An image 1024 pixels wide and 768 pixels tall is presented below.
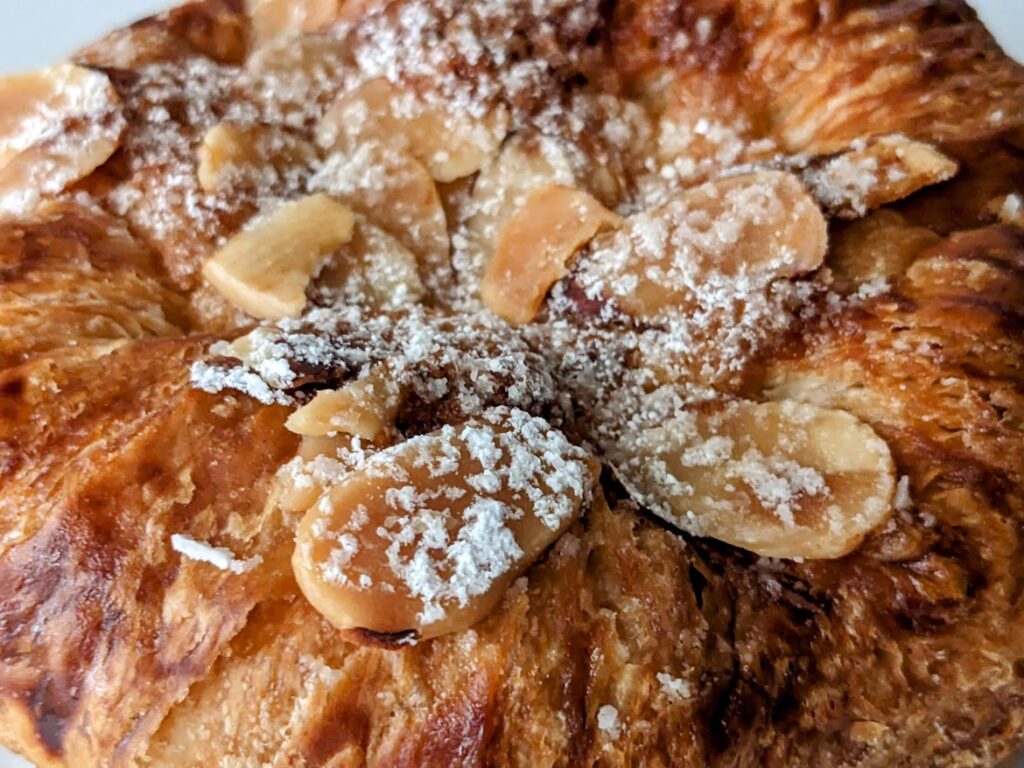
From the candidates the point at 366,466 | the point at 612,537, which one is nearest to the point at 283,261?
the point at 366,466

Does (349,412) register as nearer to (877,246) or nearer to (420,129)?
(420,129)

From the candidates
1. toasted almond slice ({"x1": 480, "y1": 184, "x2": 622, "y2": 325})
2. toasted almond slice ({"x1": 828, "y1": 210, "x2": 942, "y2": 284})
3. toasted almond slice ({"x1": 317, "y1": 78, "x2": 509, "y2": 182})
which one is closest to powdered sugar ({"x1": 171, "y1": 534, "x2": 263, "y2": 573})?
toasted almond slice ({"x1": 480, "y1": 184, "x2": 622, "y2": 325})

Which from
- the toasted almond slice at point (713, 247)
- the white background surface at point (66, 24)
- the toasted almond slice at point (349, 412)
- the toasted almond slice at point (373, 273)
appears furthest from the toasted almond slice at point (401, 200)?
the white background surface at point (66, 24)

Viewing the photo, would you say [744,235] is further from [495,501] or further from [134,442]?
[134,442]

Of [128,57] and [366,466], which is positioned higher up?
[128,57]

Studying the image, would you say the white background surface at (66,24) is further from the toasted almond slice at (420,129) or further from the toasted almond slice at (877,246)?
the toasted almond slice at (877,246)

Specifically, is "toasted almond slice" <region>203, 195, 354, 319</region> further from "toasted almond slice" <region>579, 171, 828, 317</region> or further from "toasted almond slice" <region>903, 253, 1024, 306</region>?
"toasted almond slice" <region>903, 253, 1024, 306</region>

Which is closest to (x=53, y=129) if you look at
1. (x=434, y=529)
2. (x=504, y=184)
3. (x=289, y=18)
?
(x=289, y=18)
